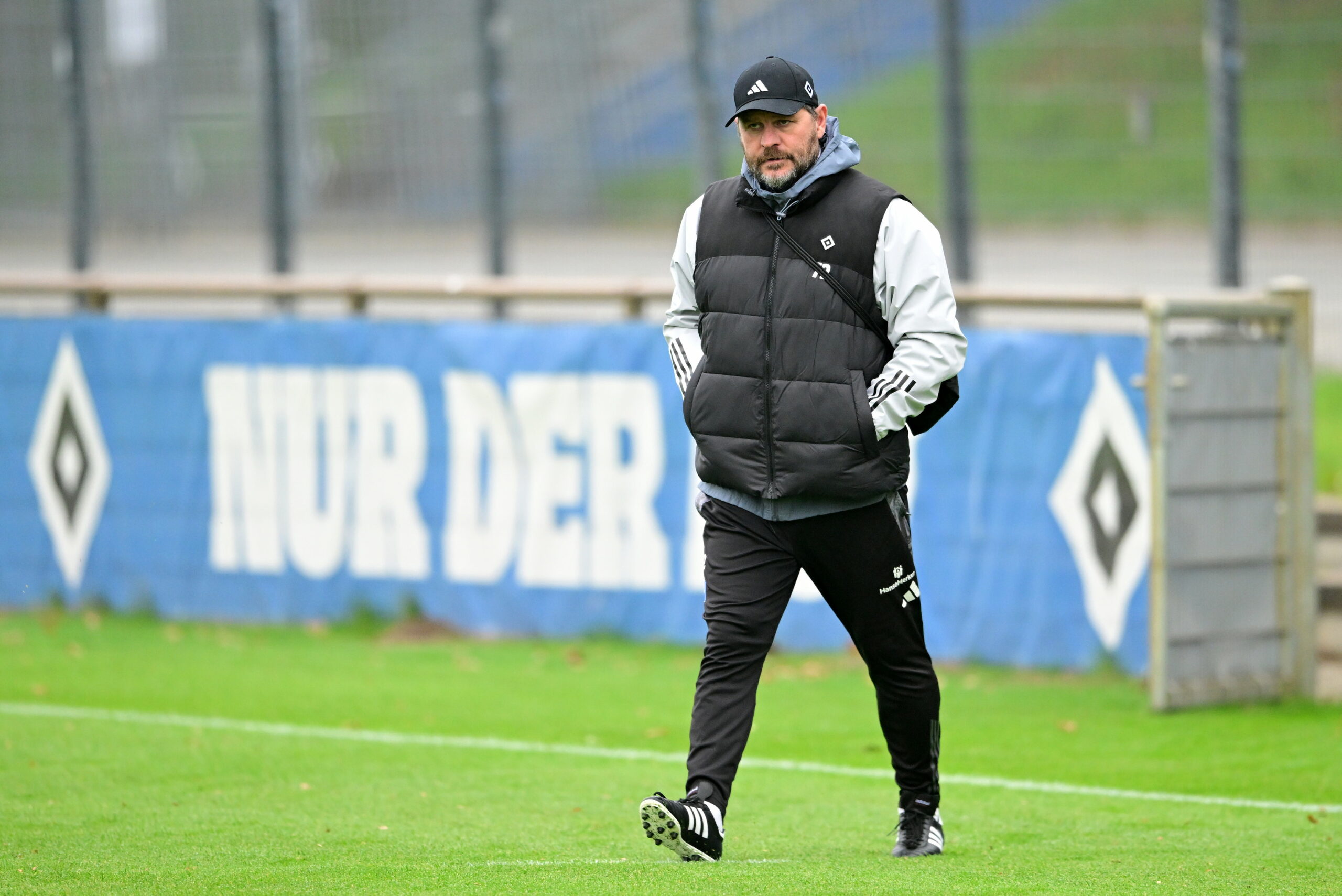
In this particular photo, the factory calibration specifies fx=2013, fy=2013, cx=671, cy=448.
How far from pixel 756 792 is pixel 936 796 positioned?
1259 mm

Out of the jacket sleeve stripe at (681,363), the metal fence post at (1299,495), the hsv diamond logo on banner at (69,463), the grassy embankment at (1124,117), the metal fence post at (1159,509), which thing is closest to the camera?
the jacket sleeve stripe at (681,363)

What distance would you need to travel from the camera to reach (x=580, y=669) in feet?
31.9

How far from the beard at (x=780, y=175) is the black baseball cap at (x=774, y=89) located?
0.13 meters

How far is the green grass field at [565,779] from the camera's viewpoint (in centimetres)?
542

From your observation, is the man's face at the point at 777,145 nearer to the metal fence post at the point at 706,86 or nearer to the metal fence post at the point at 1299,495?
the metal fence post at the point at 1299,495

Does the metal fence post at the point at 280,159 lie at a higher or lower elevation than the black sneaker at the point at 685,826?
higher

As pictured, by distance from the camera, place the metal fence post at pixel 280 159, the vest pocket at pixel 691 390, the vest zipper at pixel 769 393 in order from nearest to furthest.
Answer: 1. the vest zipper at pixel 769 393
2. the vest pocket at pixel 691 390
3. the metal fence post at pixel 280 159

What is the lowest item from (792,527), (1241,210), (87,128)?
(792,527)

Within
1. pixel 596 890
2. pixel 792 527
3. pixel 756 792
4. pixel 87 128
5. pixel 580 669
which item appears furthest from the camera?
pixel 87 128

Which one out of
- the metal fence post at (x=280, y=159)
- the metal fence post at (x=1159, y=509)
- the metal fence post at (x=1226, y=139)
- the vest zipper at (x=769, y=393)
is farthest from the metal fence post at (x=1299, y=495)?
the metal fence post at (x=280, y=159)

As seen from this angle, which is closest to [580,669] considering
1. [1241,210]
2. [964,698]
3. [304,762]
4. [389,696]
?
[389,696]

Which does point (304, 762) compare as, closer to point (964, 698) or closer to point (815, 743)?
point (815, 743)

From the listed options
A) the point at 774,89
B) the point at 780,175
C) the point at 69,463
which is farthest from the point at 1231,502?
the point at 69,463

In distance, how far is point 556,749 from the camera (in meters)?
7.77
